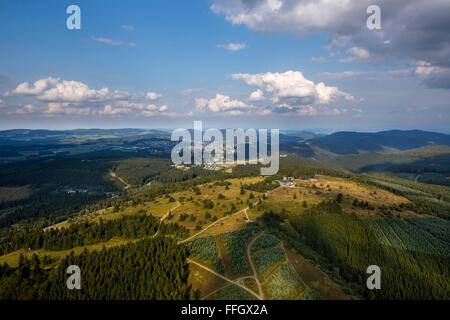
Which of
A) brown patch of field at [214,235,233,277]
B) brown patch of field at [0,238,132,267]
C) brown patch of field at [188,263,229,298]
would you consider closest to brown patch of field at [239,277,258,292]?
brown patch of field at [214,235,233,277]

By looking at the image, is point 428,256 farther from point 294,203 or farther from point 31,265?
point 31,265

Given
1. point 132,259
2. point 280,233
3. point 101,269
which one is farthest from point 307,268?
point 101,269

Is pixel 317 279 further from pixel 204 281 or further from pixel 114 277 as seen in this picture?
pixel 114 277

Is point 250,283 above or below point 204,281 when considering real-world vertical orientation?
above

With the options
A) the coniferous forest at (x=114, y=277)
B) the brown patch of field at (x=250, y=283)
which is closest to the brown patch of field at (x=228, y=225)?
the coniferous forest at (x=114, y=277)

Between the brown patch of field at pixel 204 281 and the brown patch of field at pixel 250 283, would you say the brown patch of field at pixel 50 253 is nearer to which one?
the brown patch of field at pixel 204 281

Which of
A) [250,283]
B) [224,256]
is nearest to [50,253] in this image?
[224,256]

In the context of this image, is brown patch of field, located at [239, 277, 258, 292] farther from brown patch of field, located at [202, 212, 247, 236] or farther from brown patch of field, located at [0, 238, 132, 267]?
brown patch of field, located at [0, 238, 132, 267]
